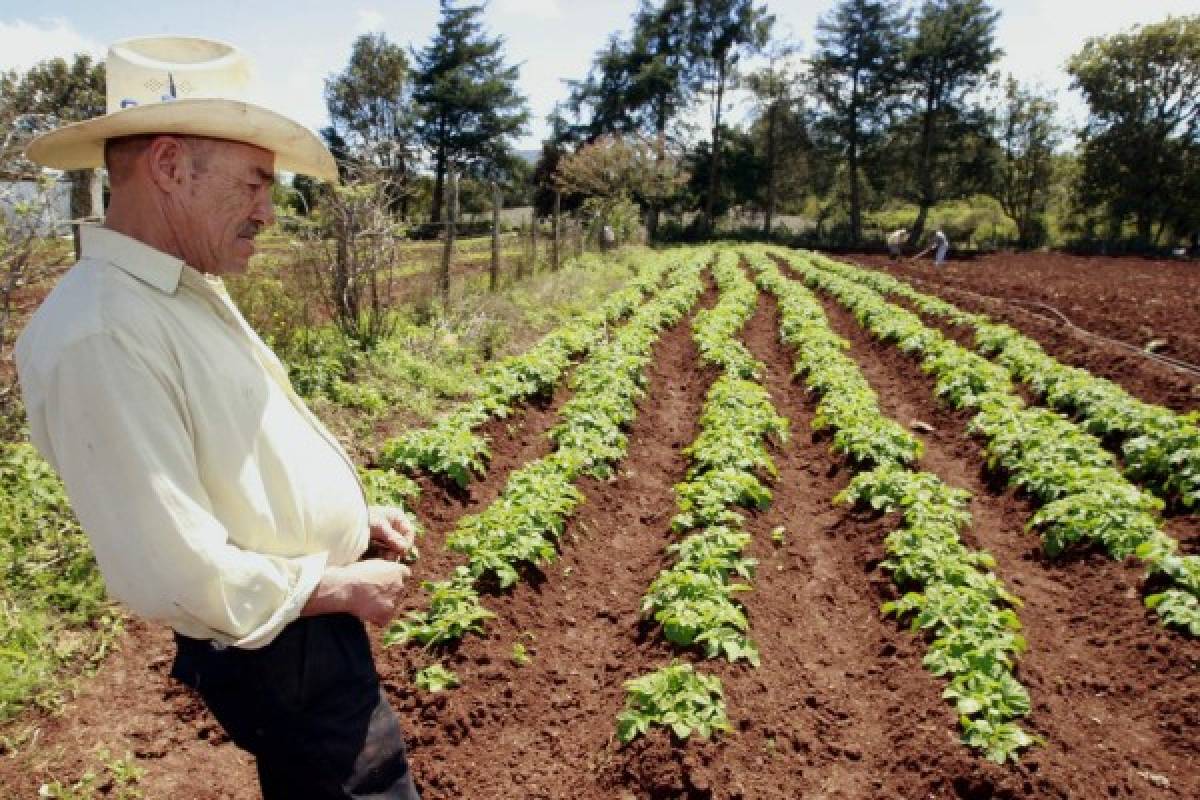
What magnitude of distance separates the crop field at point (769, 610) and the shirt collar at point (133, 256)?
9.05ft

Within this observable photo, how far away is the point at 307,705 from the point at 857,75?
5458cm

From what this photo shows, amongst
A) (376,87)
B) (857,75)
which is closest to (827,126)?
(857,75)

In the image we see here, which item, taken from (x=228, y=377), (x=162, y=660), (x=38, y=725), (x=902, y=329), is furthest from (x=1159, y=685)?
(x=902, y=329)

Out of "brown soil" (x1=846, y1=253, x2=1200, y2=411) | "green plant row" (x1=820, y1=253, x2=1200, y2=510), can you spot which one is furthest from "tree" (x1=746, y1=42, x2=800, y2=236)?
"green plant row" (x1=820, y1=253, x2=1200, y2=510)

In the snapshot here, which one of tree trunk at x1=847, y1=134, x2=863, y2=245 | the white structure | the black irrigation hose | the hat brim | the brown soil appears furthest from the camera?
tree trunk at x1=847, y1=134, x2=863, y2=245

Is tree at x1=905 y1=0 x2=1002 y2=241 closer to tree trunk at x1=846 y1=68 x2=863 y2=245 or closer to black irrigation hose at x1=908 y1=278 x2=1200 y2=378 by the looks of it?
tree trunk at x1=846 y1=68 x2=863 y2=245

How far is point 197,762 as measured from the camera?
3537 millimetres

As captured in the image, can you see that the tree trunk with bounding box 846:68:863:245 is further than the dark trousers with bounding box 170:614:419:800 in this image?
Yes

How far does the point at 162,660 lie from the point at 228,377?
3.33m

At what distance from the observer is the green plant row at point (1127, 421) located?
6.39 meters

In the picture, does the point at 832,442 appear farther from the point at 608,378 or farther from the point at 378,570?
the point at 378,570

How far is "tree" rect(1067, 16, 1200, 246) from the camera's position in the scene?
41.5 m

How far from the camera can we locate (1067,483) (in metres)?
6.00

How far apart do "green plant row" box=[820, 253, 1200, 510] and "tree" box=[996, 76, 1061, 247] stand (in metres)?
49.0
